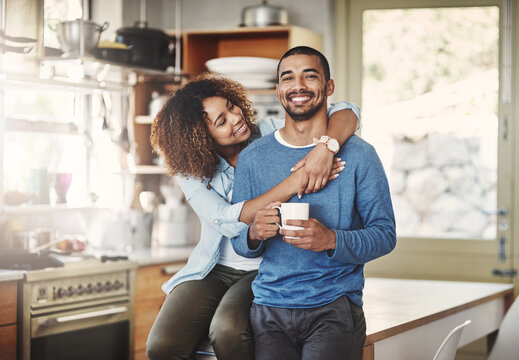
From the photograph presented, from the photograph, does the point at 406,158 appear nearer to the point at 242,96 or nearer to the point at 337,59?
the point at 337,59

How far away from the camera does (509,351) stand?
2510mm

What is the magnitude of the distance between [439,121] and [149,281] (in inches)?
74.1

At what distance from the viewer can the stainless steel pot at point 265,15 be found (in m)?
3.79

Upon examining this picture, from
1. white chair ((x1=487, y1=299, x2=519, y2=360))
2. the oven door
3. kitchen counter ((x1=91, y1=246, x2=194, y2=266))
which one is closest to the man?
white chair ((x1=487, y1=299, x2=519, y2=360))

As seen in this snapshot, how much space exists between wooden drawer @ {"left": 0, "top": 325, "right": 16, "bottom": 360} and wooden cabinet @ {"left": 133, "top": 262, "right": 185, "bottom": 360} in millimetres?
666

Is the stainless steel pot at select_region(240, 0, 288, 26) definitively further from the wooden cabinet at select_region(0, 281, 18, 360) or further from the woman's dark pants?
the woman's dark pants

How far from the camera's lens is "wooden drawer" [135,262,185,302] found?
330 cm

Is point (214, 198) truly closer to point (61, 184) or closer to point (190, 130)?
point (190, 130)

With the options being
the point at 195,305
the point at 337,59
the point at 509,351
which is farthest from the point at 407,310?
the point at 337,59

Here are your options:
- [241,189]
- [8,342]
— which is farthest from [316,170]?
→ [8,342]

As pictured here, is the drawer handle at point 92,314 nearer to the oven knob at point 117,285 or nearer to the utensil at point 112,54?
the oven knob at point 117,285

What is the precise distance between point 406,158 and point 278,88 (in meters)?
2.22

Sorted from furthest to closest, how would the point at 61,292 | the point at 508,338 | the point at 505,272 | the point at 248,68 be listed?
the point at 505,272 → the point at 248,68 → the point at 61,292 → the point at 508,338

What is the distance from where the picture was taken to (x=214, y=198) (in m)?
1.99
